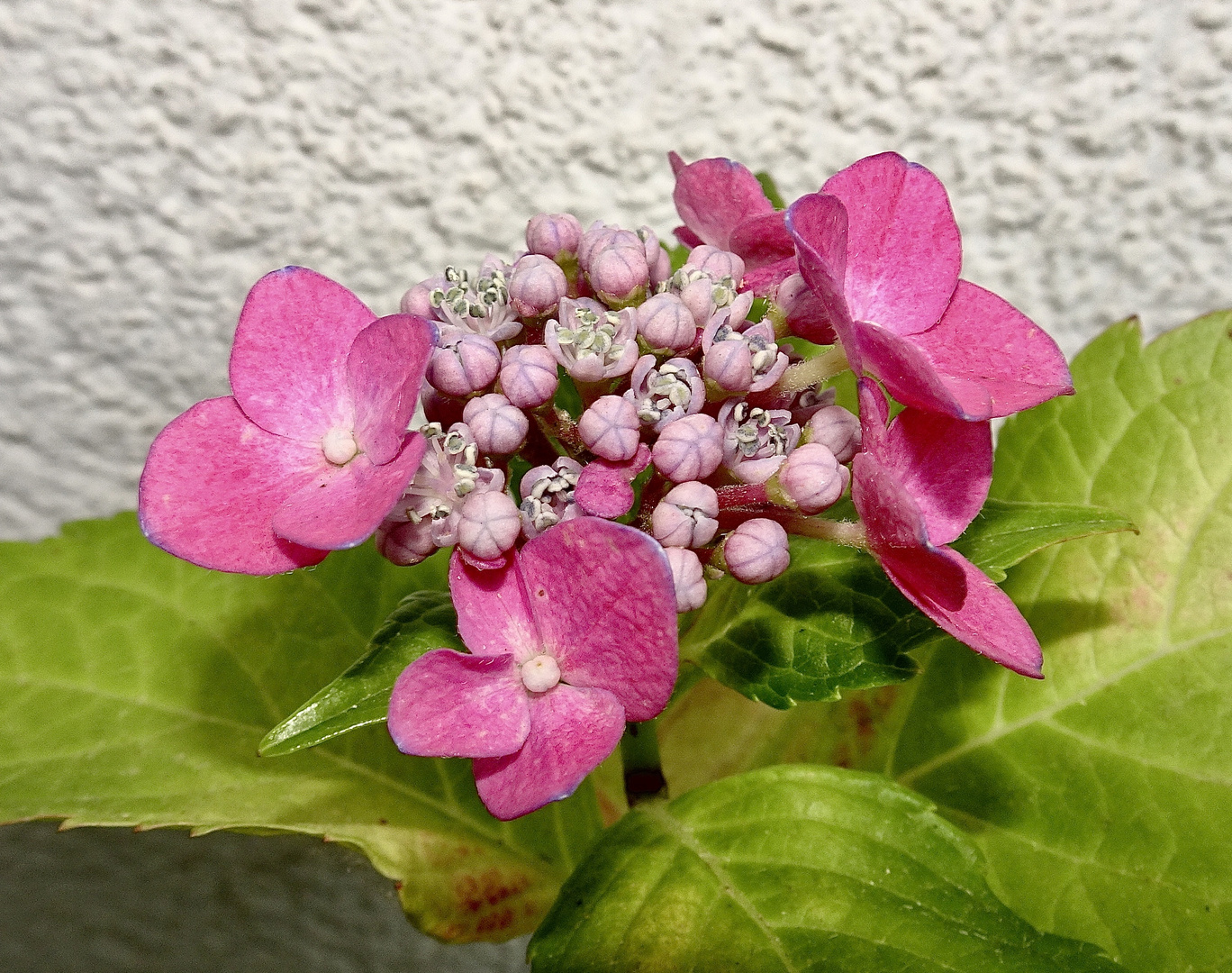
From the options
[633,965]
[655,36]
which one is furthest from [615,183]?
[633,965]

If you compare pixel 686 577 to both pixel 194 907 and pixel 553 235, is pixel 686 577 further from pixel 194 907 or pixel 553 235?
pixel 194 907

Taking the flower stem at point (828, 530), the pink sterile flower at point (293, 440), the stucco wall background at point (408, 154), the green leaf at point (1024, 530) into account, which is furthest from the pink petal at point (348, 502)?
the stucco wall background at point (408, 154)

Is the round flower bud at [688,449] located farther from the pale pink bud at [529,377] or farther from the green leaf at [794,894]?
the green leaf at [794,894]

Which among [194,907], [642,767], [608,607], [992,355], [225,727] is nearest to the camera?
[608,607]

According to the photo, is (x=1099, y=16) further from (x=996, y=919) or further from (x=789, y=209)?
(x=996, y=919)

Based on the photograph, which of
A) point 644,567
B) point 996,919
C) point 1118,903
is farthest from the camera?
point 1118,903

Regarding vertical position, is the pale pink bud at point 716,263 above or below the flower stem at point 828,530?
above

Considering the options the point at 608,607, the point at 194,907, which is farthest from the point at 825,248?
the point at 194,907
